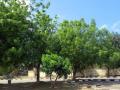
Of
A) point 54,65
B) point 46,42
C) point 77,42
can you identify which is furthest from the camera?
point 77,42

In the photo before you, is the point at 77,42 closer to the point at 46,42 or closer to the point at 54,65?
the point at 46,42

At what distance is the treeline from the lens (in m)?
38.9

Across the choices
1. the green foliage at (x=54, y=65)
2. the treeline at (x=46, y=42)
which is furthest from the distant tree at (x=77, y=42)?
the green foliage at (x=54, y=65)

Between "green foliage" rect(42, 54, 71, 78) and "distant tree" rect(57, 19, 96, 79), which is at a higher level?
"distant tree" rect(57, 19, 96, 79)

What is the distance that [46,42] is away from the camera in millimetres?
50906

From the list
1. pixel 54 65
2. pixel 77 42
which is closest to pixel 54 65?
pixel 54 65

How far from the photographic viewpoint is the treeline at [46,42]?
1533 inches

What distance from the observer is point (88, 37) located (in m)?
59.6

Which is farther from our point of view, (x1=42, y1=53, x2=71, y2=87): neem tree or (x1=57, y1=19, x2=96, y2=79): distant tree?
(x1=57, y1=19, x2=96, y2=79): distant tree

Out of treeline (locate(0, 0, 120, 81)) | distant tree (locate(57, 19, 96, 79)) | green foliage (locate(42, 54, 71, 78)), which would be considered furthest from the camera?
distant tree (locate(57, 19, 96, 79))

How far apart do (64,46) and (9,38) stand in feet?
58.9

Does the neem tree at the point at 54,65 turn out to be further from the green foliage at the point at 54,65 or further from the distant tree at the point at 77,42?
the distant tree at the point at 77,42

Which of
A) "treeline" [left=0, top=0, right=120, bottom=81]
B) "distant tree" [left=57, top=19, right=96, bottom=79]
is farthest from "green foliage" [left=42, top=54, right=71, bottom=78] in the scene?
"distant tree" [left=57, top=19, right=96, bottom=79]

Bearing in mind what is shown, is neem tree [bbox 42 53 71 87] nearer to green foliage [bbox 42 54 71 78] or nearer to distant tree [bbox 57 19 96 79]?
green foliage [bbox 42 54 71 78]
